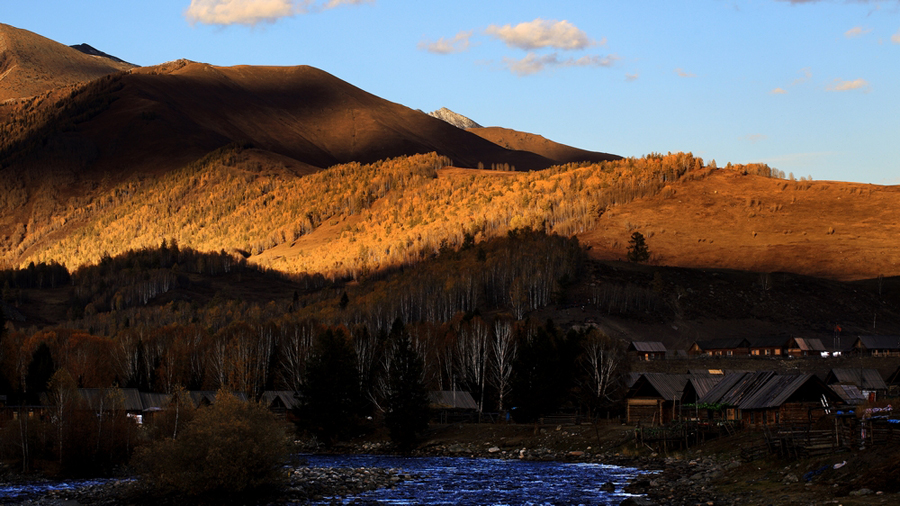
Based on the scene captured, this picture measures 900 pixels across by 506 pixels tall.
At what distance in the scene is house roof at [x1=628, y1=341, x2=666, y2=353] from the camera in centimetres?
14388

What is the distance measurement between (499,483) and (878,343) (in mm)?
98879

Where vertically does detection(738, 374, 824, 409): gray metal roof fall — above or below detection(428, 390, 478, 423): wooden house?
above

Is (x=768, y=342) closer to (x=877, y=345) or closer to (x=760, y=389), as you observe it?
(x=877, y=345)

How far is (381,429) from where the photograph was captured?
92500 millimetres

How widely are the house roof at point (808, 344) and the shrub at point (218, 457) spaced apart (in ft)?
360

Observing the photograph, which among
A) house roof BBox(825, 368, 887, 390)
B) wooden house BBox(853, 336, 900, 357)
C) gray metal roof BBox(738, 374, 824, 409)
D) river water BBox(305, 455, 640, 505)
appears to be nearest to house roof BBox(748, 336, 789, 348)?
wooden house BBox(853, 336, 900, 357)

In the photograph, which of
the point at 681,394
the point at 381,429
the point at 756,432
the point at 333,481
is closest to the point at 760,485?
the point at 756,432

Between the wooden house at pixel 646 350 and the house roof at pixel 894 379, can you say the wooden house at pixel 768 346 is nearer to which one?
the wooden house at pixel 646 350

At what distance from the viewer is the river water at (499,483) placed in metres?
48.0

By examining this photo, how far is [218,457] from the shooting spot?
150 ft

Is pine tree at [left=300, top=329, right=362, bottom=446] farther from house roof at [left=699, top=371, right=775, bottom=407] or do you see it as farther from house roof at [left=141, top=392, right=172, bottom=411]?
house roof at [left=699, top=371, right=775, bottom=407]

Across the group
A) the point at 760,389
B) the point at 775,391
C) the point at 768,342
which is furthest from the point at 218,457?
the point at 768,342

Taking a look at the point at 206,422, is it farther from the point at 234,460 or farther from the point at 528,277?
the point at 528,277

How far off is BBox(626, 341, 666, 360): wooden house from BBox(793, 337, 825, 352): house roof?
19.8 metres
